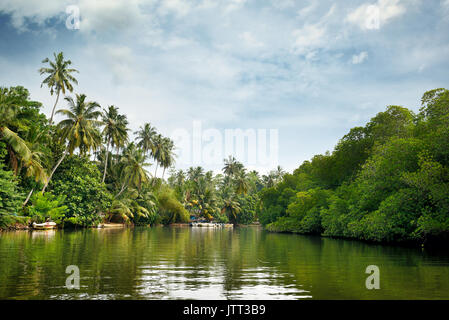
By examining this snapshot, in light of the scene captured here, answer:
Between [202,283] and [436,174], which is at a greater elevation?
[436,174]

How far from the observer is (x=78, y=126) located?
46.4 metres

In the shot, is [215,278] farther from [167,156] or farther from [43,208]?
[167,156]

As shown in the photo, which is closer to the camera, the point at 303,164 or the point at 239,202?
the point at 303,164

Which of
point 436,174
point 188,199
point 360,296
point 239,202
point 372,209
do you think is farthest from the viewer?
point 239,202

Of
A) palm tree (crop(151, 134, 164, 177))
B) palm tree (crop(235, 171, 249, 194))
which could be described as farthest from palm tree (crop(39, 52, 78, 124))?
palm tree (crop(235, 171, 249, 194))

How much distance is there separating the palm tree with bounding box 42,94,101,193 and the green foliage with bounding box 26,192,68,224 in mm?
4283

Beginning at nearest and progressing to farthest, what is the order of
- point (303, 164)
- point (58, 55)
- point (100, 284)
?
point (100, 284)
point (58, 55)
point (303, 164)

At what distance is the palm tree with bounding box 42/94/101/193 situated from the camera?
1801 inches

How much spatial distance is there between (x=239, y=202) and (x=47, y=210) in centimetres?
6575

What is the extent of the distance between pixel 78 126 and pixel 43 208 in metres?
11.0

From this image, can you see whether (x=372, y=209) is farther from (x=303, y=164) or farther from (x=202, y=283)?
(x=303, y=164)

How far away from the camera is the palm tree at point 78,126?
45.8m

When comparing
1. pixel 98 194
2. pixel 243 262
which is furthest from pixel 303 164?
pixel 243 262

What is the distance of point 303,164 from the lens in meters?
65.3
